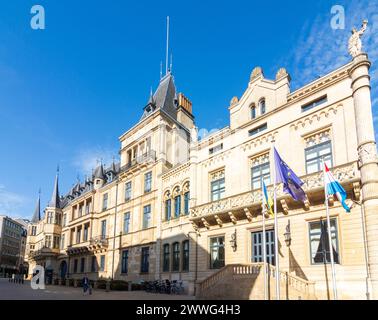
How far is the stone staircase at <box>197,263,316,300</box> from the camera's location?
55.2 feet

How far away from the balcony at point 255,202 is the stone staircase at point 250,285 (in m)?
4.30

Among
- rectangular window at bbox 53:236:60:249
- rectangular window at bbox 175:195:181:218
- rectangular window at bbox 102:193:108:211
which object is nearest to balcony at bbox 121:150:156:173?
rectangular window at bbox 102:193:108:211

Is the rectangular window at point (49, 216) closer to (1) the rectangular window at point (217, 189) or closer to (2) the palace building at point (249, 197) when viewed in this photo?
(2) the palace building at point (249, 197)

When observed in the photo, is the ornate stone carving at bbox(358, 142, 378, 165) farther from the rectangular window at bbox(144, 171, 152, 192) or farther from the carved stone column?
the rectangular window at bbox(144, 171, 152, 192)

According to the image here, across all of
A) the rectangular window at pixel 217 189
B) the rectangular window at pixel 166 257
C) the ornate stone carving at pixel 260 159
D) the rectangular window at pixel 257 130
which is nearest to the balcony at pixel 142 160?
the rectangular window at pixel 166 257

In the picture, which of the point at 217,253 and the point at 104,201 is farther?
the point at 104,201

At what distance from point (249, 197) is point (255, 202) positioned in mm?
774

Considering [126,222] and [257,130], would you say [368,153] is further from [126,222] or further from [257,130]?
[126,222]

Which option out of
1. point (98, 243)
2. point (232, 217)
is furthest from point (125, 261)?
point (232, 217)

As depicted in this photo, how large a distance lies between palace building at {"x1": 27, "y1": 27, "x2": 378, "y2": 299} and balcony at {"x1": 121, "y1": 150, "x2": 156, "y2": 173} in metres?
0.12

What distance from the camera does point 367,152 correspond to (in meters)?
16.9

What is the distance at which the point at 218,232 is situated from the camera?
24.7 metres

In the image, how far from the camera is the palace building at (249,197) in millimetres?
17156
